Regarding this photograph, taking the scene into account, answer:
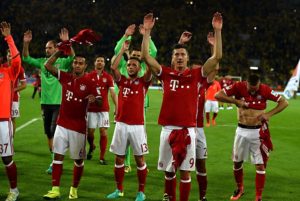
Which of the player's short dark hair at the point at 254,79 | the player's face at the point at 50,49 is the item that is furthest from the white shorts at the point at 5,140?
the player's short dark hair at the point at 254,79

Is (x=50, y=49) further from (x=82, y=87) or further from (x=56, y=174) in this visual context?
(x=56, y=174)

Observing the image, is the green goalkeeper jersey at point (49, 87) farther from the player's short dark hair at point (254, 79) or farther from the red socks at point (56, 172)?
the player's short dark hair at point (254, 79)

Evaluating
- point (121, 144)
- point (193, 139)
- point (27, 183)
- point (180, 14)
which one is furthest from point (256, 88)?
point (180, 14)

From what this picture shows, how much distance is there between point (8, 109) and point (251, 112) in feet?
12.3

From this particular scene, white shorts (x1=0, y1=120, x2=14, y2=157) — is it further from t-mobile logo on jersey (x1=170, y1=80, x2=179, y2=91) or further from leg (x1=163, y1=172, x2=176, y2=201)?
t-mobile logo on jersey (x1=170, y1=80, x2=179, y2=91)

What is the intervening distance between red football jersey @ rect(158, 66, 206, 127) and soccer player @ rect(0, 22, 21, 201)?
2.39 meters

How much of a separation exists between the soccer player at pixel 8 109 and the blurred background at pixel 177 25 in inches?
1737

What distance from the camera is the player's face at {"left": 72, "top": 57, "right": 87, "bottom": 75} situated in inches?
284

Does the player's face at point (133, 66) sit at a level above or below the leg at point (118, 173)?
above

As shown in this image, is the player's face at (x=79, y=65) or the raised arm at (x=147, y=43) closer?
the raised arm at (x=147, y=43)

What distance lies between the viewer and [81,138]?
721 cm

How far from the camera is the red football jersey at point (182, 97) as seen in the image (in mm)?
5984

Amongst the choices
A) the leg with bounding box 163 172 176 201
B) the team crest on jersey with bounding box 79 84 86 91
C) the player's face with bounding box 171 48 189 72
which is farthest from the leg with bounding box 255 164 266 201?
the team crest on jersey with bounding box 79 84 86 91

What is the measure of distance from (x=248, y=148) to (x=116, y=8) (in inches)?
1973
